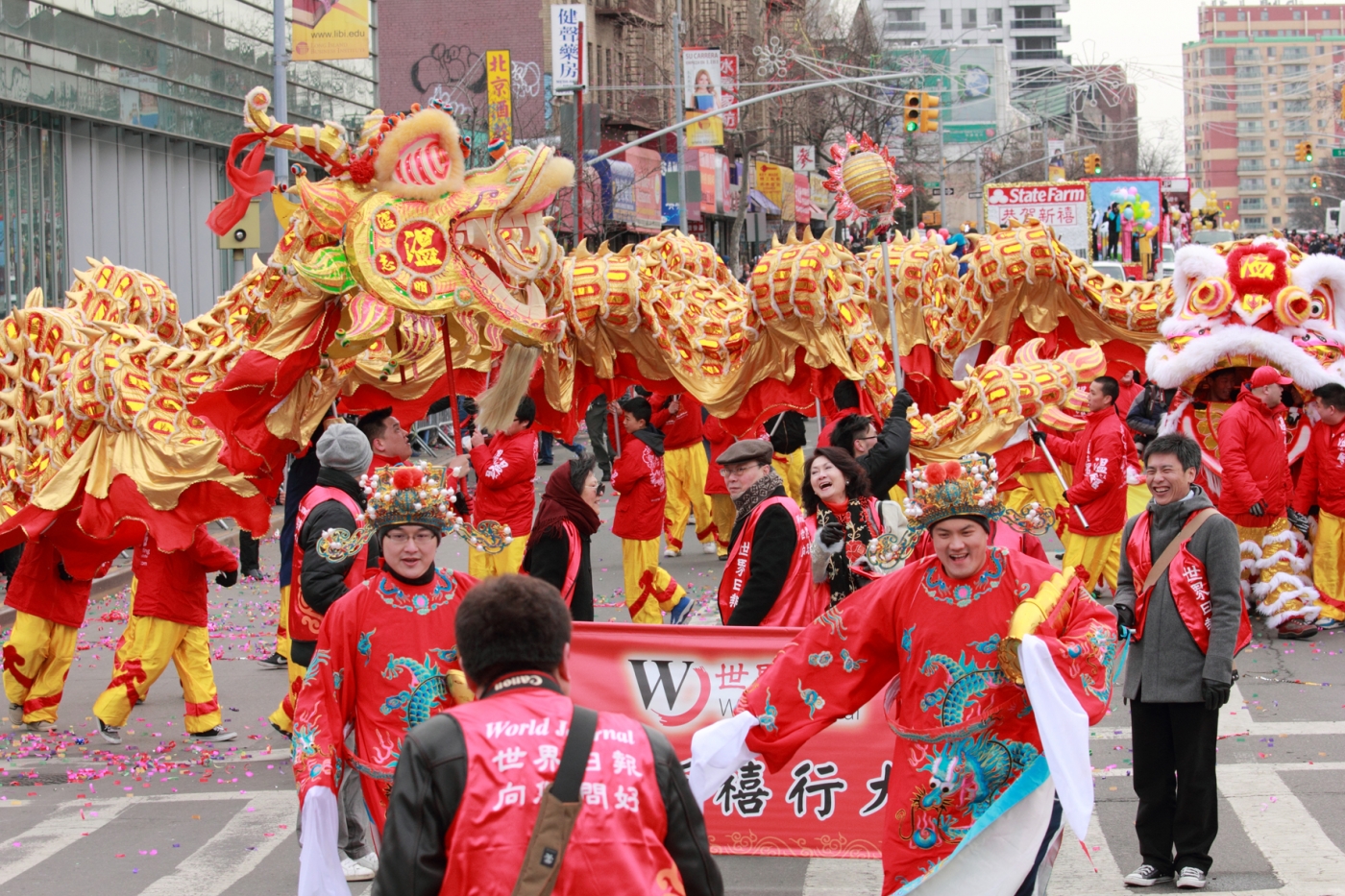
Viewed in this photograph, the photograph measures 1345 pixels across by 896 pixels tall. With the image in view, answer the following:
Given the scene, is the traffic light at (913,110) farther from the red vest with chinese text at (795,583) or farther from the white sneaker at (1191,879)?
the white sneaker at (1191,879)

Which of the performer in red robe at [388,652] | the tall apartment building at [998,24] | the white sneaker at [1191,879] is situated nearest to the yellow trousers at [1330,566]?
the white sneaker at [1191,879]

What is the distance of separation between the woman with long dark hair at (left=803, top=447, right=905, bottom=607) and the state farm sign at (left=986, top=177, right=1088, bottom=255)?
27.9 m

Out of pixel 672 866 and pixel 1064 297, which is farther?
pixel 1064 297

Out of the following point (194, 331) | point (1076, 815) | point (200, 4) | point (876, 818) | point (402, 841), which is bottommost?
point (876, 818)

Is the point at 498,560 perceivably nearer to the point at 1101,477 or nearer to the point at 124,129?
the point at 1101,477

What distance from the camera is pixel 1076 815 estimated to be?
4254mm

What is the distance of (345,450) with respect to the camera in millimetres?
7336

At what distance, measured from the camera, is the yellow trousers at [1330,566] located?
1086 centimetres

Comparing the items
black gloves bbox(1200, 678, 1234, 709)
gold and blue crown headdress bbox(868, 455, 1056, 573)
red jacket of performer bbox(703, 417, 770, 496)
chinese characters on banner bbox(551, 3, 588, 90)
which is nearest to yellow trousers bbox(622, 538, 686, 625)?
red jacket of performer bbox(703, 417, 770, 496)

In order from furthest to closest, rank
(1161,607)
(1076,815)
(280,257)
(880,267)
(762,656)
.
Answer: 1. (880,267)
2. (280,257)
3. (762,656)
4. (1161,607)
5. (1076,815)

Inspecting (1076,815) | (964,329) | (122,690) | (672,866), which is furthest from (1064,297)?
(672,866)

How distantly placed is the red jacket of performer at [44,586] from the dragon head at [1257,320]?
6.97 meters

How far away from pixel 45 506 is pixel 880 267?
6.13 metres

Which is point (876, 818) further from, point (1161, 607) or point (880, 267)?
point (880, 267)
